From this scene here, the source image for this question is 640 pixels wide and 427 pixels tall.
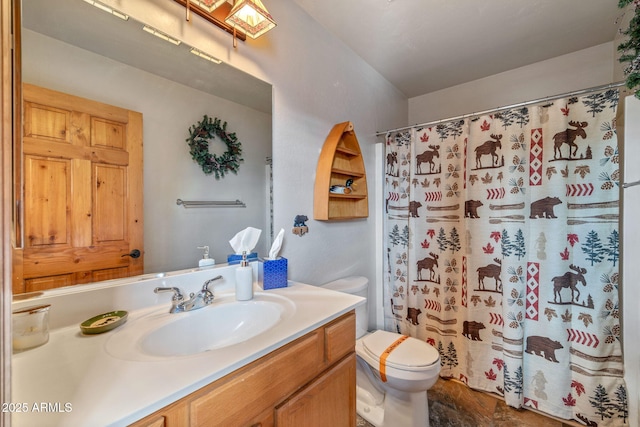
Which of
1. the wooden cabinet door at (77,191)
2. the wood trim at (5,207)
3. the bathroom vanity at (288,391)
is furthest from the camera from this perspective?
the wooden cabinet door at (77,191)

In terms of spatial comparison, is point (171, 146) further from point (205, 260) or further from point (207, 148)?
point (205, 260)

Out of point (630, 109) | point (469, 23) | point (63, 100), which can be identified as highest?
point (469, 23)

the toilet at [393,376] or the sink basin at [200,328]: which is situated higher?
the sink basin at [200,328]

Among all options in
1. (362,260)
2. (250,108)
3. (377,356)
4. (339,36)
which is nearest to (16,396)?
(250,108)

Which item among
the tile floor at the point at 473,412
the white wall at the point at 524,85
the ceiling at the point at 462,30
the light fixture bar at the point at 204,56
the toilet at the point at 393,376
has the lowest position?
the tile floor at the point at 473,412

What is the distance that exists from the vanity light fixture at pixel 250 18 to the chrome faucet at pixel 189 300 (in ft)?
3.52

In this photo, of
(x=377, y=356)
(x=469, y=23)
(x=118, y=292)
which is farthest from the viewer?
(x=469, y=23)

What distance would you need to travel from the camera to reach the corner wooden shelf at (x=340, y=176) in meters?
1.54

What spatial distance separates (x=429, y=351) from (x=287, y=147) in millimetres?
1329

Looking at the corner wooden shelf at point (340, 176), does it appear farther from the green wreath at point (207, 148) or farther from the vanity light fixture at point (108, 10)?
the vanity light fixture at point (108, 10)

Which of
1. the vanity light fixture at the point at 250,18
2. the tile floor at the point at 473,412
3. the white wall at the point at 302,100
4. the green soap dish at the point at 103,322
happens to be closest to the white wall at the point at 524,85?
the white wall at the point at 302,100

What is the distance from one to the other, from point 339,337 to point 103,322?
752mm

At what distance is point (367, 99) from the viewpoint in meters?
2.04

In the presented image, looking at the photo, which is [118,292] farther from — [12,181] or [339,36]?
[339,36]
